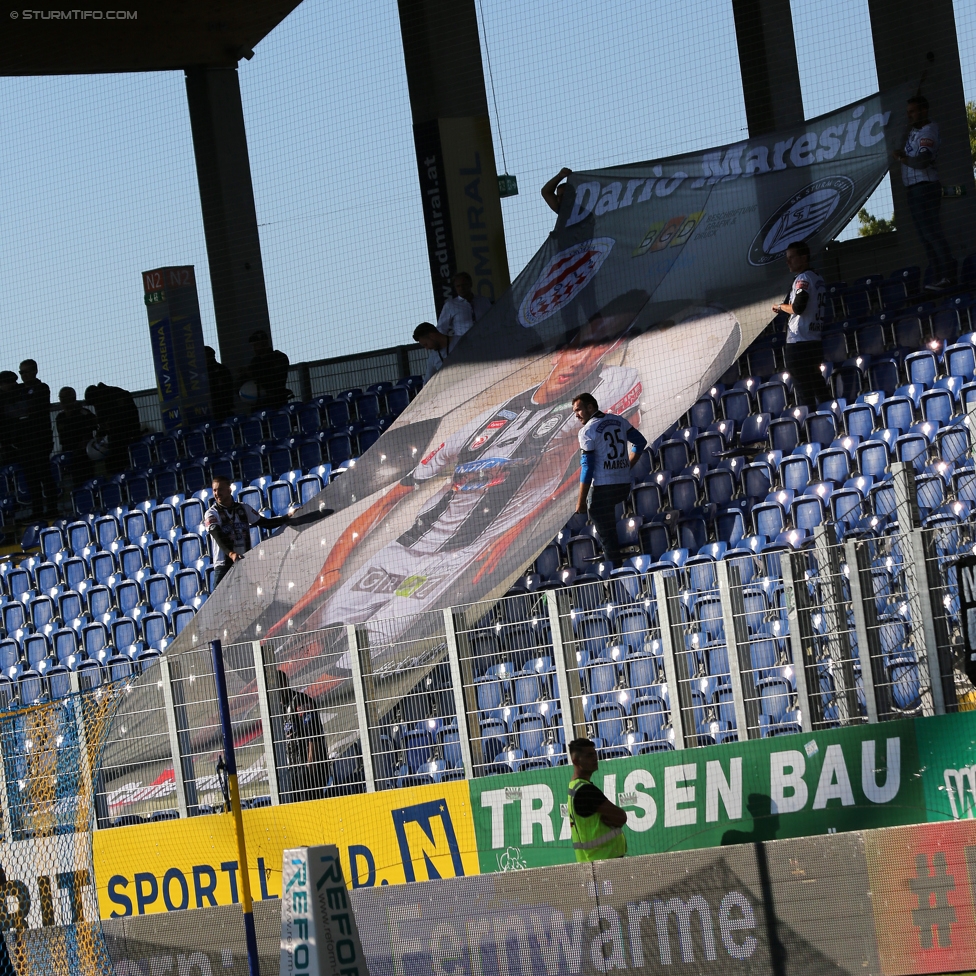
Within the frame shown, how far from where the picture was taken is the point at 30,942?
757 cm

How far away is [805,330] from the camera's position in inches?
429

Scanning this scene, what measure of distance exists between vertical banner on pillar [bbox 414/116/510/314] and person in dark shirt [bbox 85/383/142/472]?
155 inches

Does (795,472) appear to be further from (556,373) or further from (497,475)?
(556,373)

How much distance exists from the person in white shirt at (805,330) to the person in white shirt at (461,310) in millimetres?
4178

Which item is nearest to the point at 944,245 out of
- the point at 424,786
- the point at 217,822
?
the point at 424,786

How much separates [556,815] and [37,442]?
1139cm

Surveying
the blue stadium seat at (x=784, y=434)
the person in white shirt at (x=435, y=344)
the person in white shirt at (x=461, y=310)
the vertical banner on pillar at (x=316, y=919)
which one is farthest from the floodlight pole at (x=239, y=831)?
the person in white shirt at (x=461, y=310)

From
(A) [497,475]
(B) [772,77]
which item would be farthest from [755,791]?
(B) [772,77]

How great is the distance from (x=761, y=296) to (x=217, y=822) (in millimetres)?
5755

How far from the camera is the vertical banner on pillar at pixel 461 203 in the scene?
16578 millimetres

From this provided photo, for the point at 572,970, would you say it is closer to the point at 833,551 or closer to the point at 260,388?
the point at 833,551

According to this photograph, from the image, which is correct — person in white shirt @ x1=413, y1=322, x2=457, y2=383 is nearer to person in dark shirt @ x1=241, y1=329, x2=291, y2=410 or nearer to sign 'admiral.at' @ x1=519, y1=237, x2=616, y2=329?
sign 'admiral.at' @ x1=519, y1=237, x2=616, y2=329

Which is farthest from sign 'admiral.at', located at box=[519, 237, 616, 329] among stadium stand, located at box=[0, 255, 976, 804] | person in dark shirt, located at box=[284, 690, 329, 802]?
person in dark shirt, located at box=[284, 690, 329, 802]

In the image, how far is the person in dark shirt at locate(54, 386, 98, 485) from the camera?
1716 cm
